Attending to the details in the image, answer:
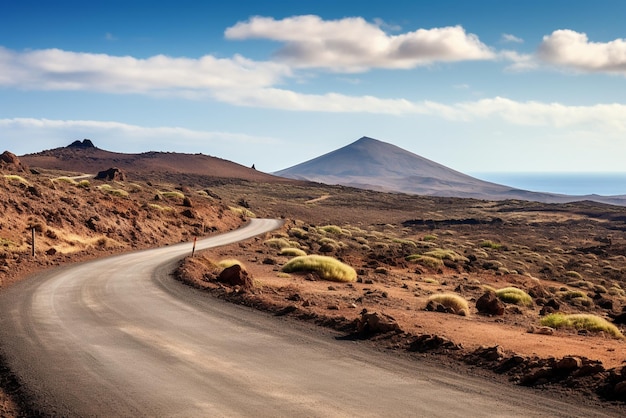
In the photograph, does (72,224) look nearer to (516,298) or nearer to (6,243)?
(6,243)

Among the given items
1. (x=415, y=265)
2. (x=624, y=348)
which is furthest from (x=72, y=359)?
(x=415, y=265)

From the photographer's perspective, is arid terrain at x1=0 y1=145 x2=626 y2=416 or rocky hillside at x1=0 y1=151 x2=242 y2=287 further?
rocky hillside at x1=0 y1=151 x2=242 y2=287

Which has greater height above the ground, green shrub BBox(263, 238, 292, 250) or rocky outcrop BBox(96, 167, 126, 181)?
rocky outcrop BBox(96, 167, 126, 181)

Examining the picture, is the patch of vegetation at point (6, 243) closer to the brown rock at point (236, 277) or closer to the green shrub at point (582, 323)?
the brown rock at point (236, 277)

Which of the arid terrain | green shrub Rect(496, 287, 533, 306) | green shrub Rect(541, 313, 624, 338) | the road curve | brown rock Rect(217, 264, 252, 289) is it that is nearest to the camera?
the road curve

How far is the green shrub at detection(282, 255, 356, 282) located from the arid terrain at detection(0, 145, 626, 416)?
0.50 metres

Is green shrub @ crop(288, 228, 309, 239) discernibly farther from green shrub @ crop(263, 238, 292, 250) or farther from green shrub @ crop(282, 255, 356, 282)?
green shrub @ crop(282, 255, 356, 282)

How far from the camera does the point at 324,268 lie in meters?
28.8

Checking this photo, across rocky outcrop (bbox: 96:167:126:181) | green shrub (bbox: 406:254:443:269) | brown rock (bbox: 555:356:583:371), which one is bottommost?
green shrub (bbox: 406:254:443:269)

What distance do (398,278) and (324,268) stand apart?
19.0ft

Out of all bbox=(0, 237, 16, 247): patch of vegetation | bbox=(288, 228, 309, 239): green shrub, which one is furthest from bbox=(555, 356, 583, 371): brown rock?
bbox=(288, 228, 309, 239): green shrub

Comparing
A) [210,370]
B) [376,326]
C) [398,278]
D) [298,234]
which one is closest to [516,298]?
[398,278]

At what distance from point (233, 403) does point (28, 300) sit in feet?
39.3

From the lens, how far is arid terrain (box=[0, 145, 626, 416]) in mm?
12117
